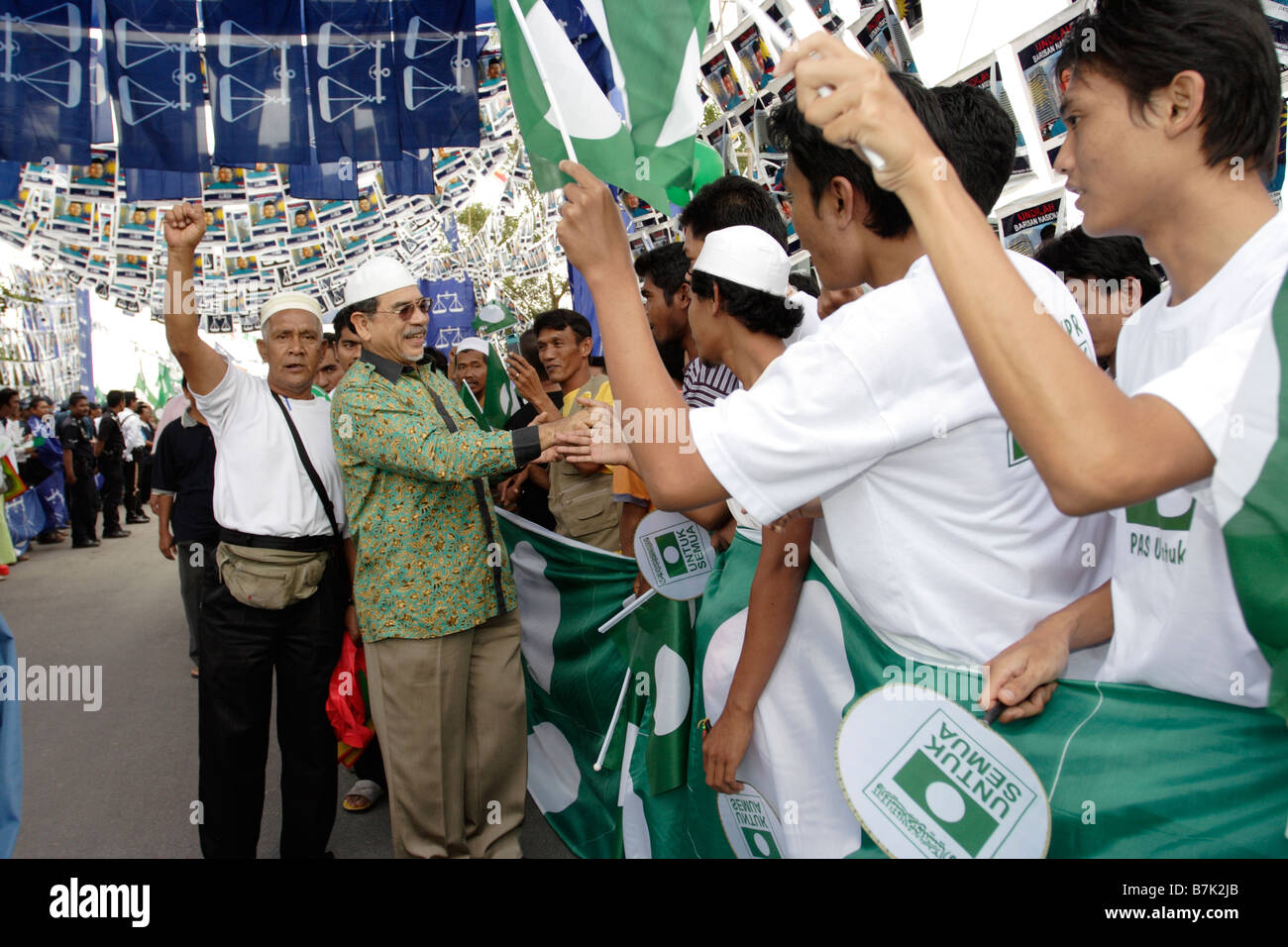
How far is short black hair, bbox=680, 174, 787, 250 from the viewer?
9.66ft

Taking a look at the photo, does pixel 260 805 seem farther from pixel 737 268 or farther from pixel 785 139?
pixel 785 139

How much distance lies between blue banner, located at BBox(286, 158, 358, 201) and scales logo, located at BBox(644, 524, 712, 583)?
3.86 m

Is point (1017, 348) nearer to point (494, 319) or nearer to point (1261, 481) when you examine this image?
point (1261, 481)

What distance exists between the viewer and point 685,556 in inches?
120

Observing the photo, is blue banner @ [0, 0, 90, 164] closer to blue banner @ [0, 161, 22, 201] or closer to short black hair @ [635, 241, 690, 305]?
blue banner @ [0, 161, 22, 201]

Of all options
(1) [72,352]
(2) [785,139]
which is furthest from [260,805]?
(1) [72,352]

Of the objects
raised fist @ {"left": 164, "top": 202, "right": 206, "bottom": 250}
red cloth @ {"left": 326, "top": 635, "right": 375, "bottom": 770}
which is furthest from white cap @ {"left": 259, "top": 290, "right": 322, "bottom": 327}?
red cloth @ {"left": 326, "top": 635, "right": 375, "bottom": 770}

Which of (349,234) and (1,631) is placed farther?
(349,234)

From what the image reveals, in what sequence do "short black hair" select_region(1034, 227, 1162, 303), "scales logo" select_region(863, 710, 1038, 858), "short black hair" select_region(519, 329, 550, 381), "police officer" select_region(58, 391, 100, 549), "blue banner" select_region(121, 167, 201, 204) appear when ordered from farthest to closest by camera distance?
"police officer" select_region(58, 391, 100, 549) → "short black hair" select_region(519, 329, 550, 381) → "blue banner" select_region(121, 167, 201, 204) → "short black hair" select_region(1034, 227, 1162, 303) → "scales logo" select_region(863, 710, 1038, 858)

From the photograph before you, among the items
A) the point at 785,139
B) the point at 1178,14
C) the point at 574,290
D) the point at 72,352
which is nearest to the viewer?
the point at 1178,14

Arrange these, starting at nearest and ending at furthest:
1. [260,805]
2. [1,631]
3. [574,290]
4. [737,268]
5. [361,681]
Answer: [1,631], [737,268], [260,805], [361,681], [574,290]

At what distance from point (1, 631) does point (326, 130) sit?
12.1 ft

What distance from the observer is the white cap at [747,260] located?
2.09m

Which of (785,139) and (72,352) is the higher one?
(72,352)
